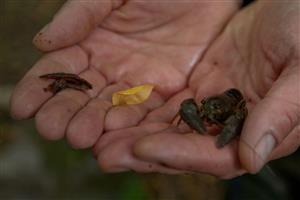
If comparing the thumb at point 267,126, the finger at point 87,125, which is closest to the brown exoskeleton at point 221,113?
the thumb at point 267,126

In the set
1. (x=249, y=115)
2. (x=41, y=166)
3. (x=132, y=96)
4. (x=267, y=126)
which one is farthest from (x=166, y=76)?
(x=41, y=166)

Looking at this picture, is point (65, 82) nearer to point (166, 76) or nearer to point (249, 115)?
point (166, 76)

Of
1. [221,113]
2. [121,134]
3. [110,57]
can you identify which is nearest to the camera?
[121,134]

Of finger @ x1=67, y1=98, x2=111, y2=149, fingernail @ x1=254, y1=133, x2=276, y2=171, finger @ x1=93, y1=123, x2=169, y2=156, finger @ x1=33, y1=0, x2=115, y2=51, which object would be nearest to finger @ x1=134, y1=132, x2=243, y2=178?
fingernail @ x1=254, y1=133, x2=276, y2=171

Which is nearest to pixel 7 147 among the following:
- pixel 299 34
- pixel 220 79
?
pixel 220 79

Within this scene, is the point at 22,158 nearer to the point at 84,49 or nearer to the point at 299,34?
the point at 84,49

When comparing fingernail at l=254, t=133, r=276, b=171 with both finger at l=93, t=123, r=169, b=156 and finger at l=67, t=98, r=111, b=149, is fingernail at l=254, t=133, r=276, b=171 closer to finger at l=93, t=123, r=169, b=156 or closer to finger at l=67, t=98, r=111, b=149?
finger at l=93, t=123, r=169, b=156
